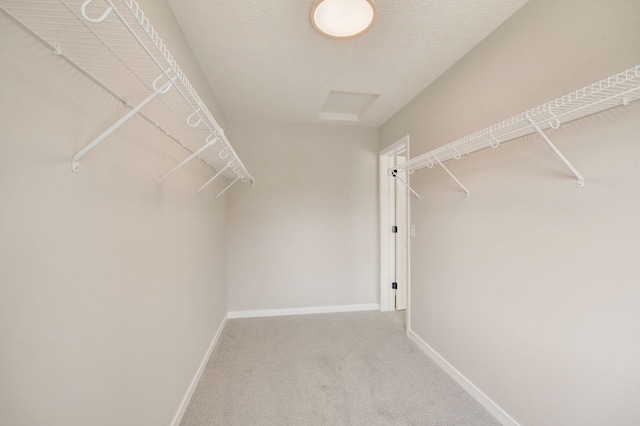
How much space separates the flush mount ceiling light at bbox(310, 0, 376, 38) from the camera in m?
1.21

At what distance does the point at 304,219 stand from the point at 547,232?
2.43m

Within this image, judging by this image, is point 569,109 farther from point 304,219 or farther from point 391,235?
point 304,219

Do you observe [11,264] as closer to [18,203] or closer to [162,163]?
[18,203]

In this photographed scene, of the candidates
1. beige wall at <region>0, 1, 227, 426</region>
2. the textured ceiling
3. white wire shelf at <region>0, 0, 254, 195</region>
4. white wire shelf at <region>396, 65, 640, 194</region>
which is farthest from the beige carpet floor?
the textured ceiling

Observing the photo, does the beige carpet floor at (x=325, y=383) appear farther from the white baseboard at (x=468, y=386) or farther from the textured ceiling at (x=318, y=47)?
the textured ceiling at (x=318, y=47)

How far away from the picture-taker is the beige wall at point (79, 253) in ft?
1.97

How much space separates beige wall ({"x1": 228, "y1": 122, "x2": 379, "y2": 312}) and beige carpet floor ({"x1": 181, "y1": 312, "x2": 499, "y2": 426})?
1.95ft

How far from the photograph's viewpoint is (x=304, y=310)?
3316 millimetres

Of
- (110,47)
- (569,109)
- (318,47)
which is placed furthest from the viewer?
(318,47)

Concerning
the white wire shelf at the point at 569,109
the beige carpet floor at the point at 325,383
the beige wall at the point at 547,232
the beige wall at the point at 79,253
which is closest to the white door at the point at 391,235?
the beige carpet floor at the point at 325,383

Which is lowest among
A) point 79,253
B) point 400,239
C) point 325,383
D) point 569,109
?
point 325,383

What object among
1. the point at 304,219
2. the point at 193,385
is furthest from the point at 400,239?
the point at 193,385

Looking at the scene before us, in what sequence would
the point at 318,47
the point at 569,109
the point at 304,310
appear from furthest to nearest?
the point at 304,310
the point at 318,47
the point at 569,109

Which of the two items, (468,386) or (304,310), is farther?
(304,310)
